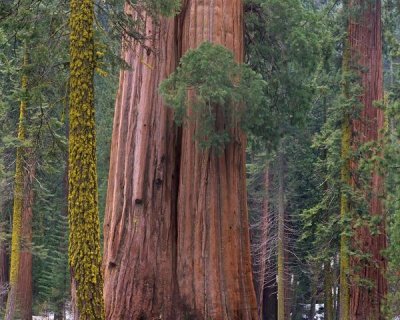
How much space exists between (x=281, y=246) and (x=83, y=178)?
67.4 feet

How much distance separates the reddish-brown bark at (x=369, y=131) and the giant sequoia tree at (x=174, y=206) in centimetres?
547

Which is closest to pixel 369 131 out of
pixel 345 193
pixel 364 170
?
pixel 364 170

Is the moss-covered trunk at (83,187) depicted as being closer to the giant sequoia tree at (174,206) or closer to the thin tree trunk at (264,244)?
the giant sequoia tree at (174,206)

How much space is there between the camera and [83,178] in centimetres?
782

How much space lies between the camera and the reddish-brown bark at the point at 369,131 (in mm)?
16203

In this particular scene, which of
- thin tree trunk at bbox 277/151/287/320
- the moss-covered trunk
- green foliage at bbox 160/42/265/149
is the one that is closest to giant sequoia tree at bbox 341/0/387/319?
green foliage at bbox 160/42/265/149

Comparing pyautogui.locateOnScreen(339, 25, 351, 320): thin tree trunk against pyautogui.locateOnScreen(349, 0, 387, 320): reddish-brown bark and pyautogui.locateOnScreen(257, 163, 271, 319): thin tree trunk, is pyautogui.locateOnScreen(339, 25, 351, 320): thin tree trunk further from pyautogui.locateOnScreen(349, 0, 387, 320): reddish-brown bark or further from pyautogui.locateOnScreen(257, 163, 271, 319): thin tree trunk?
pyautogui.locateOnScreen(257, 163, 271, 319): thin tree trunk

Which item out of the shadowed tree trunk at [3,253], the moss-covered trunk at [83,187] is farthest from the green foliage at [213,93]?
the shadowed tree trunk at [3,253]

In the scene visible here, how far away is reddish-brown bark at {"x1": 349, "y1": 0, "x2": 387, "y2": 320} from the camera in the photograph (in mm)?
16203

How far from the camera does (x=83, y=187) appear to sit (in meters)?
7.81

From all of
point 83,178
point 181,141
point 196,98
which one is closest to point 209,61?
point 196,98

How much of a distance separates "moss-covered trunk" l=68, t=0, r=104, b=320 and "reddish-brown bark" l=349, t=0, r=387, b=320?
9450 mm

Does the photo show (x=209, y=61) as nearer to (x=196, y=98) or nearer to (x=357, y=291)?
(x=196, y=98)

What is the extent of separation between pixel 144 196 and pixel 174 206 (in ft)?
1.67
